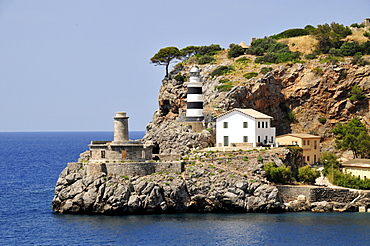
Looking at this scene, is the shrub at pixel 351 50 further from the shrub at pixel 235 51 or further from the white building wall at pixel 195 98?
the white building wall at pixel 195 98

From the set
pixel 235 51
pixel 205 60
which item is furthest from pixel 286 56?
pixel 205 60

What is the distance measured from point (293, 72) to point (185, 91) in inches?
521

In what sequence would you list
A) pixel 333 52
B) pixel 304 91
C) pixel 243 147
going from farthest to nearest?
pixel 333 52 < pixel 304 91 < pixel 243 147

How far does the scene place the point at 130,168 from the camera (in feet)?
200

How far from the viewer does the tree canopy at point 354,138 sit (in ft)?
236

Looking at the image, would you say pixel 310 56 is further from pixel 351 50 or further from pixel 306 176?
pixel 306 176

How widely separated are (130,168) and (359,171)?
22.2m

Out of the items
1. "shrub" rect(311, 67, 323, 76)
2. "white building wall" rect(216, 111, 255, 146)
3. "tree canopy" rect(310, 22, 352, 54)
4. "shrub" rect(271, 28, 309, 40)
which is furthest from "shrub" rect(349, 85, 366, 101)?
"shrub" rect(271, 28, 309, 40)

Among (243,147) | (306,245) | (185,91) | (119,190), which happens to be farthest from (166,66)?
(306,245)

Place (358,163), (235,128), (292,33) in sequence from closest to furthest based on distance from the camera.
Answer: (358,163)
(235,128)
(292,33)

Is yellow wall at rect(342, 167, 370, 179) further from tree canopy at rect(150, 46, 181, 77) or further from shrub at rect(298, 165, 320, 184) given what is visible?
tree canopy at rect(150, 46, 181, 77)

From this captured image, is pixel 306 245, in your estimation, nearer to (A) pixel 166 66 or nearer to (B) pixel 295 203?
(B) pixel 295 203

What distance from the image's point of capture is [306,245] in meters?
47.8

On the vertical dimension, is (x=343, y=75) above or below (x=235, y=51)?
below
